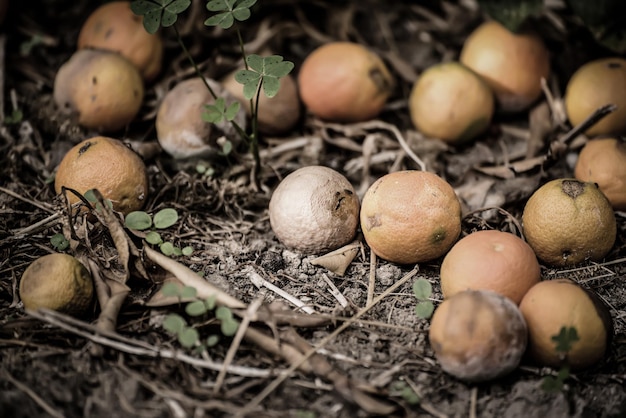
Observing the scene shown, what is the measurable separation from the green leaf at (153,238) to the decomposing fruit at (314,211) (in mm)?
493

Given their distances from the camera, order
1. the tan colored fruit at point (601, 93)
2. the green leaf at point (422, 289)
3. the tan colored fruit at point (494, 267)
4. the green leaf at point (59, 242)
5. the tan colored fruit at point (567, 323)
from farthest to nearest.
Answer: the tan colored fruit at point (601, 93) < the green leaf at point (59, 242) < the green leaf at point (422, 289) < the tan colored fruit at point (494, 267) < the tan colored fruit at point (567, 323)

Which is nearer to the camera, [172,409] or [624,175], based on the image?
[172,409]

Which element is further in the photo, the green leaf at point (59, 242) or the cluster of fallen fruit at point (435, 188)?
the green leaf at point (59, 242)

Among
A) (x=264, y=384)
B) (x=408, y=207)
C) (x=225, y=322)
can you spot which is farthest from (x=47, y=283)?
(x=408, y=207)

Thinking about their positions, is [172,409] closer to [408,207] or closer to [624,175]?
[408,207]

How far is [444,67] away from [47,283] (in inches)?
89.3

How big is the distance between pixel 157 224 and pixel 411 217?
1.09m

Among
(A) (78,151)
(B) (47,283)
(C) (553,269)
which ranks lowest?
(C) (553,269)

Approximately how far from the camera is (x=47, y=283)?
198 cm

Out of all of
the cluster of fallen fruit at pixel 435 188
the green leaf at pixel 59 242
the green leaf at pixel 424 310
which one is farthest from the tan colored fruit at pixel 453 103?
the green leaf at pixel 59 242

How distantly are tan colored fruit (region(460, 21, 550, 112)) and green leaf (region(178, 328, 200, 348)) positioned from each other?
7.28ft

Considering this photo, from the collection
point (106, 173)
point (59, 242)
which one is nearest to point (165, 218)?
point (106, 173)

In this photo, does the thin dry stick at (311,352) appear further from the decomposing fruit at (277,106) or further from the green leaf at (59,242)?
the decomposing fruit at (277,106)

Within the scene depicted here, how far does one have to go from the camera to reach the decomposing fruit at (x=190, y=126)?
8.94 ft
